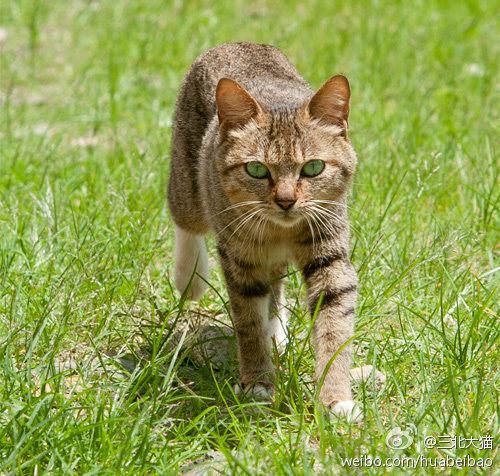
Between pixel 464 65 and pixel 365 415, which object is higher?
pixel 464 65

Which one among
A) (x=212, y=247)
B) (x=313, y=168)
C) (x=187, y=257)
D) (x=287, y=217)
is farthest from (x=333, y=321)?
(x=212, y=247)

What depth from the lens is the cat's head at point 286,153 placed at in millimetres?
3348

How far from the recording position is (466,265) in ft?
14.1

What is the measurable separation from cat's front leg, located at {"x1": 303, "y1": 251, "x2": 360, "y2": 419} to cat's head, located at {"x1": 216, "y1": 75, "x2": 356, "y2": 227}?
239 mm

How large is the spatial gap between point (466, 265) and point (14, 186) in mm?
2904

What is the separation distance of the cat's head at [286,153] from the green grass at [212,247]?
2.00 ft

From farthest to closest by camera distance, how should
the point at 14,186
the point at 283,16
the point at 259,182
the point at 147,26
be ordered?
the point at 283,16
the point at 147,26
the point at 14,186
the point at 259,182

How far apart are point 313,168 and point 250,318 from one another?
2.47 feet

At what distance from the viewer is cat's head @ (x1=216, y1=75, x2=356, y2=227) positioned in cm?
335

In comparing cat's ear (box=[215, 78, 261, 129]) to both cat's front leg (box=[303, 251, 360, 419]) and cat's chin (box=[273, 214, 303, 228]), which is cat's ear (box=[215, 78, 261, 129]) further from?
cat's front leg (box=[303, 251, 360, 419])

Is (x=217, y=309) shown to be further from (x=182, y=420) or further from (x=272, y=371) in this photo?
(x=182, y=420)

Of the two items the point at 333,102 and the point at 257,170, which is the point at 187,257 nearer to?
the point at 257,170

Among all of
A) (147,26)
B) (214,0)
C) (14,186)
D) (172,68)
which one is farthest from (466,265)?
(214,0)

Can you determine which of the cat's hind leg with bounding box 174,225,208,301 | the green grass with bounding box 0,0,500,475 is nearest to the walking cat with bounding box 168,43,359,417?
the green grass with bounding box 0,0,500,475
